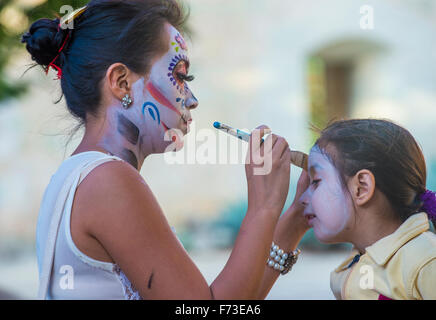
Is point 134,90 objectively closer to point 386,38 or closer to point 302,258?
point 302,258

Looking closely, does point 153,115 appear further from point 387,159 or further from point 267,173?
point 387,159

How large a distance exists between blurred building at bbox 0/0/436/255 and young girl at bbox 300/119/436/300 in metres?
3.93

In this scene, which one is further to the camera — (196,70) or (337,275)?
(196,70)

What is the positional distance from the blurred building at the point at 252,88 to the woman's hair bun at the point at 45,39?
13.2ft

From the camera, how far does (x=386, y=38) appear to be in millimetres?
5879

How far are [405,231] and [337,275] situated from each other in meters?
0.24

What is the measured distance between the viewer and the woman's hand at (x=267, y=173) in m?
1.09

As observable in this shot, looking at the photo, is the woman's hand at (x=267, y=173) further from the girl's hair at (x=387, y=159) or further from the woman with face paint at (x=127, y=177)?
the girl's hair at (x=387, y=159)

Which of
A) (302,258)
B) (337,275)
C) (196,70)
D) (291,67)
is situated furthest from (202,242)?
(337,275)

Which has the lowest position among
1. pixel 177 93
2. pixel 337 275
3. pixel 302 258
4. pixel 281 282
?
pixel 302 258


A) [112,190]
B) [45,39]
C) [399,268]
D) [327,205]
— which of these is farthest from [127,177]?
[399,268]

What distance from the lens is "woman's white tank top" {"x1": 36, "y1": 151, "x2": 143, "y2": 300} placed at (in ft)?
3.50

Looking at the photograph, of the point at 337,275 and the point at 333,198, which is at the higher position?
the point at 333,198

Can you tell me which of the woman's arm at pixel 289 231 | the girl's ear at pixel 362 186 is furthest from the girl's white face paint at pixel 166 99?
the girl's ear at pixel 362 186
